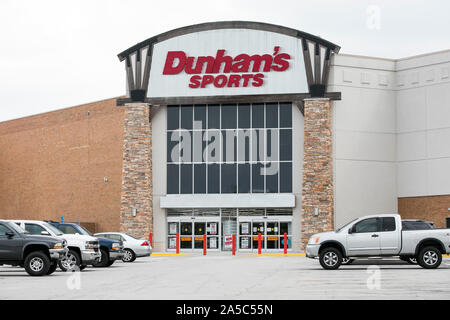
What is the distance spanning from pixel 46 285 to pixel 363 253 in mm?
10996

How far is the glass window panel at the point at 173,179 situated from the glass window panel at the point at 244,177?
3.86 metres

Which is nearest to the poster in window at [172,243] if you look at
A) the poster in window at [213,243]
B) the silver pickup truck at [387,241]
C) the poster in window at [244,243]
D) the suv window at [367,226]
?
the poster in window at [213,243]

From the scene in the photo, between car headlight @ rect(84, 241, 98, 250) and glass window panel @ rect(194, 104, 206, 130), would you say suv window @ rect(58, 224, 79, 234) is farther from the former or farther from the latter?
glass window panel @ rect(194, 104, 206, 130)

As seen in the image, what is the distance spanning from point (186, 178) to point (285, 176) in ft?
20.0

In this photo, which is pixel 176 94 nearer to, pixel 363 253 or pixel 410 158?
pixel 410 158

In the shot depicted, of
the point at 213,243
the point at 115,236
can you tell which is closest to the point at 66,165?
the point at 213,243

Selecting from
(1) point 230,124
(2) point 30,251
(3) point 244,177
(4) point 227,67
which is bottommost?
(2) point 30,251

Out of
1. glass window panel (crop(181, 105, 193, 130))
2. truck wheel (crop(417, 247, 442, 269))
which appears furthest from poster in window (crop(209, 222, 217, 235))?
truck wheel (crop(417, 247, 442, 269))

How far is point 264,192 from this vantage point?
4709 centimetres

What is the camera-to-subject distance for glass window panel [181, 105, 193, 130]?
47.9 meters

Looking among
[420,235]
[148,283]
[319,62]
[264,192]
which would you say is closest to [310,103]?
[319,62]

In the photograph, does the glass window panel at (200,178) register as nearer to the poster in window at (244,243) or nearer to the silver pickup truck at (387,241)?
the poster in window at (244,243)

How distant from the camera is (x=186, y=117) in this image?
48.0 metres

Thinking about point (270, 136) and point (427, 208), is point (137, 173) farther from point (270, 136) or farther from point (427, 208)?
point (427, 208)
